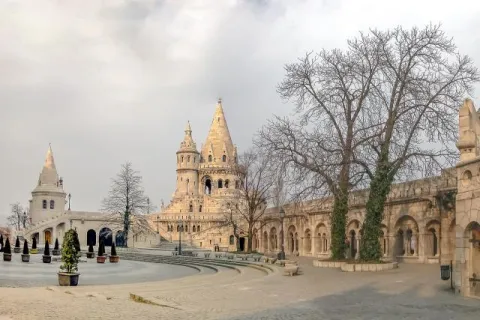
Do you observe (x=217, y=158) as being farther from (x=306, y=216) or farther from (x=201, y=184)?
(x=306, y=216)

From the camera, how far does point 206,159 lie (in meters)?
94.7

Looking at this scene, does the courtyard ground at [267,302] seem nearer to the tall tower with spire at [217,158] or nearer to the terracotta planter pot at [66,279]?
the terracotta planter pot at [66,279]

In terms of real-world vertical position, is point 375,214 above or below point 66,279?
above

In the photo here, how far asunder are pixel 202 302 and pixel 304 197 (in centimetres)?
A: 1353

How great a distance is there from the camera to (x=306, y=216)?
43.1m

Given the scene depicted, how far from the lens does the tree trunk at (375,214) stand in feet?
85.6

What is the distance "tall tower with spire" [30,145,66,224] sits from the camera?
286 ft

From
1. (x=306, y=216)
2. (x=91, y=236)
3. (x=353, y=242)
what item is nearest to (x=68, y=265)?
(x=353, y=242)

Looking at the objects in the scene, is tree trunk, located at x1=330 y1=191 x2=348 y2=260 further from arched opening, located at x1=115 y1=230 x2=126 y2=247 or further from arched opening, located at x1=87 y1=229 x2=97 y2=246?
arched opening, located at x1=87 y1=229 x2=97 y2=246

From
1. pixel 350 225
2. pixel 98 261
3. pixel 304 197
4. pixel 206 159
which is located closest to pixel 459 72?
pixel 304 197

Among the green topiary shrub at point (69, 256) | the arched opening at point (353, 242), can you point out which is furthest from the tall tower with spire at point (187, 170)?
the green topiary shrub at point (69, 256)

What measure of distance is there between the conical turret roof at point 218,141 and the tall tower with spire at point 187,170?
2.23 m

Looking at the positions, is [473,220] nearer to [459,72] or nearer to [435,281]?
[435,281]

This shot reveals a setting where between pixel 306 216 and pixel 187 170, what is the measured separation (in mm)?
50993
